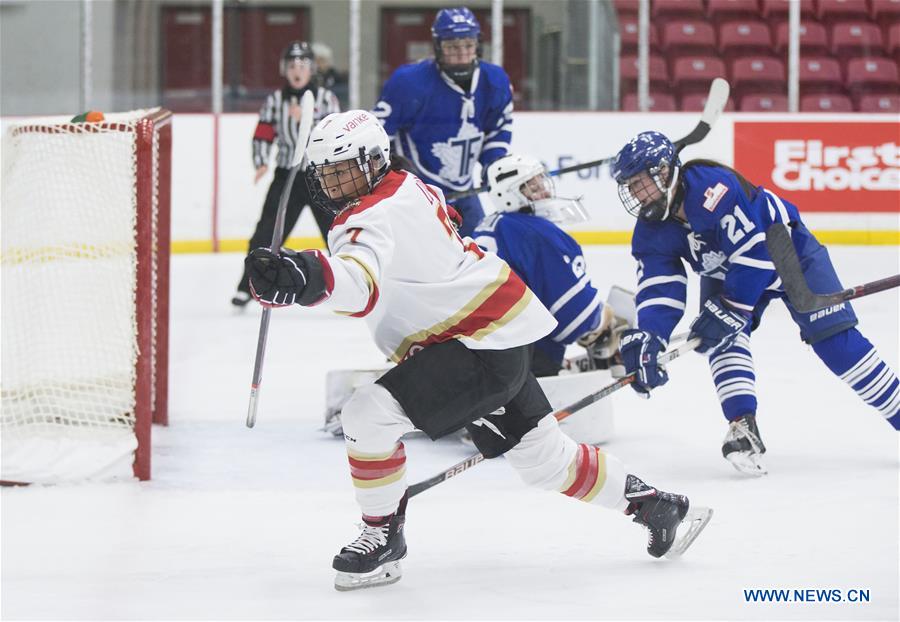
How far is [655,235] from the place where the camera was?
320cm

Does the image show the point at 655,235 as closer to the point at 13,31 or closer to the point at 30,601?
the point at 30,601

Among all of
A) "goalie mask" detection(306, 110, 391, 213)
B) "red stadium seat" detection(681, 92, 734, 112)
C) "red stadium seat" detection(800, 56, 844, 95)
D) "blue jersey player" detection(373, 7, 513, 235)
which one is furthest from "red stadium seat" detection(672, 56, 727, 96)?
"goalie mask" detection(306, 110, 391, 213)

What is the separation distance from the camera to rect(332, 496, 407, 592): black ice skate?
234cm

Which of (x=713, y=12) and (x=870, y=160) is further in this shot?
(x=713, y=12)

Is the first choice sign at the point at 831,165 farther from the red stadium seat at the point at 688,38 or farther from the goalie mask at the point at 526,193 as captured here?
the goalie mask at the point at 526,193

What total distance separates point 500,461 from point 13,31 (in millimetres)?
5434

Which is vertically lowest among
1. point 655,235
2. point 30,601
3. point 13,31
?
point 30,601

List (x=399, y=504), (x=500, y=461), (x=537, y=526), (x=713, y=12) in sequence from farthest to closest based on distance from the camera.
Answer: (x=713, y=12) → (x=500, y=461) → (x=537, y=526) → (x=399, y=504)

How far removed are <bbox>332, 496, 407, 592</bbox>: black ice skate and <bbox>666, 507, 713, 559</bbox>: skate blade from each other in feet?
1.68

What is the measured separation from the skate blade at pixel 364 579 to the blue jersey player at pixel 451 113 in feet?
7.36

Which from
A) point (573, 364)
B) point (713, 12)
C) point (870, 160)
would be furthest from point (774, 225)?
point (713, 12)

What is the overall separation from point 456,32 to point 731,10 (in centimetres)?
431

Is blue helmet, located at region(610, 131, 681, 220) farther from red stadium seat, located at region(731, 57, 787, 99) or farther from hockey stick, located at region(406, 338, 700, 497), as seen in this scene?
→ red stadium seat, located at region(731, 57, 787, 99)

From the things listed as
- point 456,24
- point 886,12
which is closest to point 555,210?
point 456,24
